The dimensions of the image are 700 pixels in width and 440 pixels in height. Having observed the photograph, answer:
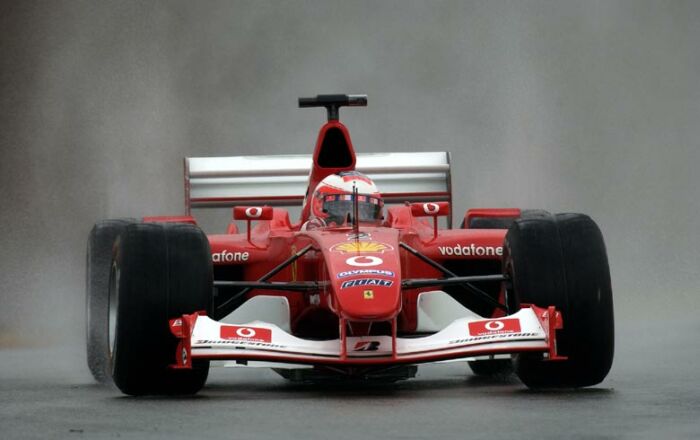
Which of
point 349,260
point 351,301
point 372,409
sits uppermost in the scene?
point 349,260

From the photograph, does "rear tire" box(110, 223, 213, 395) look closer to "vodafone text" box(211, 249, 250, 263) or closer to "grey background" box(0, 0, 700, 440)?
"vodafone text" box(211, 249, 250, 263)

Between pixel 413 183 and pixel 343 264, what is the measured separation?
4660 mm

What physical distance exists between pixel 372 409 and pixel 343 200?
349 centimetres

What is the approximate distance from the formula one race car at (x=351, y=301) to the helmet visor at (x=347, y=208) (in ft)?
0.04

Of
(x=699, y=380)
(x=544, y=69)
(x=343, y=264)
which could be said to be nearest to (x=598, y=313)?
(x=699, y=380)

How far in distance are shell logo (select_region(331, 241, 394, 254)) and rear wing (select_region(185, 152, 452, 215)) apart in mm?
4052

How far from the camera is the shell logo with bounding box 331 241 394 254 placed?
1023 centimetres

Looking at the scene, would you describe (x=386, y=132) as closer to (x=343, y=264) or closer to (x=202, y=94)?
(x=202, y=94)

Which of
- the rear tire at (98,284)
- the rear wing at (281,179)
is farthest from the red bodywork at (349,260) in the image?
the rear wing at (281,179)

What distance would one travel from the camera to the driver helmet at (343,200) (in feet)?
38.4

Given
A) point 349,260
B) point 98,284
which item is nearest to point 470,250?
point 349,260

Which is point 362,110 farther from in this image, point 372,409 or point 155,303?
point 372,409

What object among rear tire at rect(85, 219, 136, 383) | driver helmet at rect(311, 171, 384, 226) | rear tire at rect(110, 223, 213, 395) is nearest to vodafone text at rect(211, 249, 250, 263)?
driver helmet at rect(311, 171, 384, 226)

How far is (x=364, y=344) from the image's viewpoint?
9641 mm
